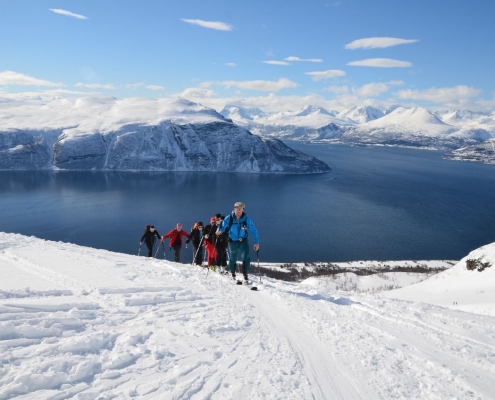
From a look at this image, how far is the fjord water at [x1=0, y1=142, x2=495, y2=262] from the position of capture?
7162 cm

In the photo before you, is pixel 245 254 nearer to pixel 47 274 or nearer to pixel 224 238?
pixel 224 238

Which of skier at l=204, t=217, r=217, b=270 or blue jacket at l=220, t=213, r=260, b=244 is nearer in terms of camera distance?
blue jacket at l=220, t=213, r=260, b=244

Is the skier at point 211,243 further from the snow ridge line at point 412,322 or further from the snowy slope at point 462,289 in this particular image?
the snowy slope at point 462,289

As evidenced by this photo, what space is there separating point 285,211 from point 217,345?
94.5 m

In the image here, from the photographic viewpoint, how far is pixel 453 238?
7938 cm

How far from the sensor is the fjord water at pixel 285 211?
7162cm

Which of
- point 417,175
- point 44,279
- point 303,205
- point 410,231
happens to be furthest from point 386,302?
point 417,175

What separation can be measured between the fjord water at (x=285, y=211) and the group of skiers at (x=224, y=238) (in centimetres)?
3802

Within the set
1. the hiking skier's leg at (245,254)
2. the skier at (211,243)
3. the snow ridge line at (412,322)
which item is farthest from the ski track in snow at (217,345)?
the skier at (211,243)

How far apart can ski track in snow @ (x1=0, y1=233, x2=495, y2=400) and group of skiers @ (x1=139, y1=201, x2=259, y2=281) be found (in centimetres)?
184

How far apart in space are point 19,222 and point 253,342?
297ft

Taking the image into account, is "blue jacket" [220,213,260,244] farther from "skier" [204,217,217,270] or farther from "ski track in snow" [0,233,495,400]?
"skier" [204,217,217,270]

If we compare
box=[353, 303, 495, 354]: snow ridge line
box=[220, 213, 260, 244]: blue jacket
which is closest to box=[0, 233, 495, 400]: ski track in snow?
box=[353, 303, 495, 354]: snow ridge line

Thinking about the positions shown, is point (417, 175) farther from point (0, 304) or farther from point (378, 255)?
point (0, 304)
